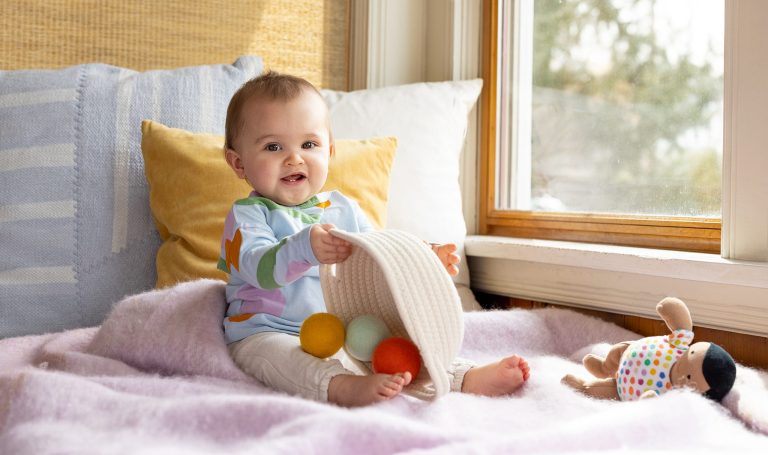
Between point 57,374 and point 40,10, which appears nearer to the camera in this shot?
point 57,374

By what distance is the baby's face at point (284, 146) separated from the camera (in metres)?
1.22

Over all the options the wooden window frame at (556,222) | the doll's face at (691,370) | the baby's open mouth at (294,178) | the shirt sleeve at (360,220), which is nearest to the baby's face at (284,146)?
the baby's open mouth at (294,178)

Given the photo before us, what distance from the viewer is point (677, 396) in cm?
88

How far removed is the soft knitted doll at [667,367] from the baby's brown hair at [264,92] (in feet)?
2.05

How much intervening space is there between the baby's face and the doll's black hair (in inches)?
24.9

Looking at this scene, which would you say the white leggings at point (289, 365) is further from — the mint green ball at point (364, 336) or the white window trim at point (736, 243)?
the white window trim at point (736, 243)

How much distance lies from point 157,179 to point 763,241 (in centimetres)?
110

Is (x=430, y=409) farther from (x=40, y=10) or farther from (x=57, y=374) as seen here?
(x=40, y=10)

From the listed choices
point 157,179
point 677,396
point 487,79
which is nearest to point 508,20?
point 487,79

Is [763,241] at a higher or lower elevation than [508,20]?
lower

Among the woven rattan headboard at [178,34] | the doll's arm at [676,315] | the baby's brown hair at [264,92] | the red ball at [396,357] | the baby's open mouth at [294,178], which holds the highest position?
the woven rattan headboard at [178,34]

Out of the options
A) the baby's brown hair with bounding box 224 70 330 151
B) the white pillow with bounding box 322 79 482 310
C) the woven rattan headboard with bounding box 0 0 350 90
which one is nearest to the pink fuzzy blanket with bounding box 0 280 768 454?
the baby's brown hair with bounding box 224 70 330 151

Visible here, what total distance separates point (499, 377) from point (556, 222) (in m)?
0.79

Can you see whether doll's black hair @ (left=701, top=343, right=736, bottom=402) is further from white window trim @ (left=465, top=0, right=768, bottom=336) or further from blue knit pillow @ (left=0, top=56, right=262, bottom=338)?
blue knit pillow @ (left=0, top=56, right=262, bottom=338)
